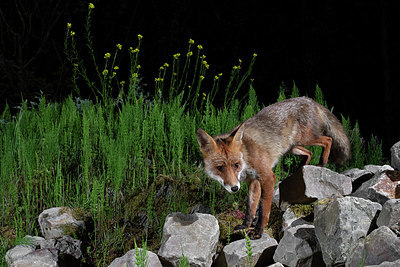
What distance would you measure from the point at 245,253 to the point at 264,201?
0.49 meters

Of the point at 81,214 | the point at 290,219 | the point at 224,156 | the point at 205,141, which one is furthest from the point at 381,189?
the point at 81,214

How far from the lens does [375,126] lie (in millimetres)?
7605

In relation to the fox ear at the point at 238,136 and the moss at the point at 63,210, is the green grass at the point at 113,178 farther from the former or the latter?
the fox ear at the point at 238,136

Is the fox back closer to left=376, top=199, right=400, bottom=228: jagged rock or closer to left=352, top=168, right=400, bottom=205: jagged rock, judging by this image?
left=352, top=168, right=400, bottom=205: jagged rock

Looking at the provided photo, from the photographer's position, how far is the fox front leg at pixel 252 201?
158 inches

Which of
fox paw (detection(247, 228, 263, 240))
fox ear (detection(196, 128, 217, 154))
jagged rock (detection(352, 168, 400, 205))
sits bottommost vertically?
fox paw (detection(247, 228, 263, 240))

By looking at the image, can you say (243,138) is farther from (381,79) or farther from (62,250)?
(381,79)

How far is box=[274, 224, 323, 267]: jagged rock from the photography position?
3527 millimetres

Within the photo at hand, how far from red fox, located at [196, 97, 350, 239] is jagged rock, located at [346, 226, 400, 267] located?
83 centimetres

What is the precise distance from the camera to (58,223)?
4.11 meters

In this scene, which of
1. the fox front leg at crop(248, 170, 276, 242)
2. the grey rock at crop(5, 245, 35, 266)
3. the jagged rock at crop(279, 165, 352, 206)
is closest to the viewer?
the grey rock at crop(5, 245, 35, 266)

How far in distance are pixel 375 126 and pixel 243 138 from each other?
174 inches

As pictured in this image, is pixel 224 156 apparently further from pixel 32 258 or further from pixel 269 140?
pixel 32 258

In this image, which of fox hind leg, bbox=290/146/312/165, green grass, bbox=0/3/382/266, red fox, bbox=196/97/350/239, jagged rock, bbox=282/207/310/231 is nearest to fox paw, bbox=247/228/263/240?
red fox, bbox=196/97/350/239
